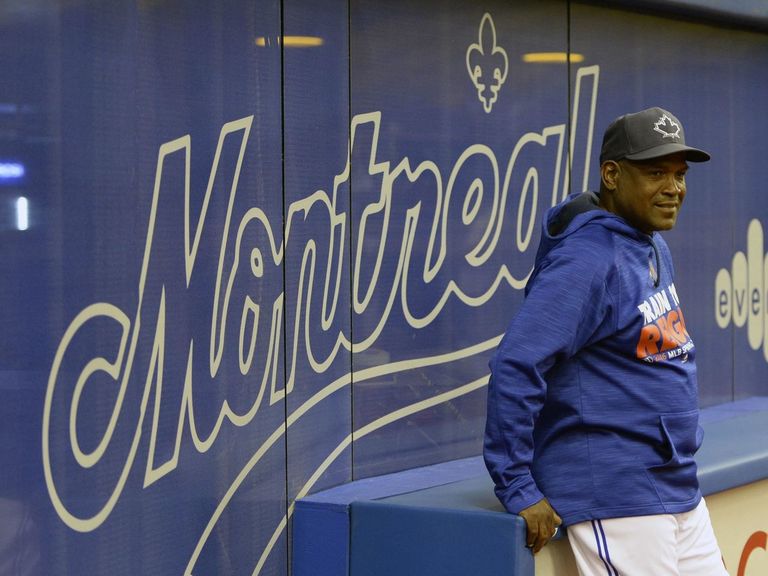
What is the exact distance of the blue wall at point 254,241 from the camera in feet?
10.8

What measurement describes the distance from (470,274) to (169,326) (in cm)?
157

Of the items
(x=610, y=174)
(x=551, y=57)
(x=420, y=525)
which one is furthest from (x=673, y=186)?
(x=551, y=57)

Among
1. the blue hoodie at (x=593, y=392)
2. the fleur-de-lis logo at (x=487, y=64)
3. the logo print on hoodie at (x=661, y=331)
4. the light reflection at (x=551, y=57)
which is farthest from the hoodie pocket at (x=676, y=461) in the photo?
the light reflection at (x=551, y=57)

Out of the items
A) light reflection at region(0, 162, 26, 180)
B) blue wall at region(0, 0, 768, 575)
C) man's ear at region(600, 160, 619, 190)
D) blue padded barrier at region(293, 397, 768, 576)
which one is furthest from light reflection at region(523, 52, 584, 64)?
light reflection at region(0, 162, 26, 180)

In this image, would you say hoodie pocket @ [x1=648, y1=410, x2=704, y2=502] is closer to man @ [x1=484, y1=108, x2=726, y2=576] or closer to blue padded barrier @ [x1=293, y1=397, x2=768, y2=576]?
man @ [x1=484, y1=108, x2=726, y2=576]

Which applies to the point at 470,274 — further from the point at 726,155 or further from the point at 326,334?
the point at 726,155

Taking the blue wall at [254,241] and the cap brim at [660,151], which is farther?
the cap brim at [660,151]

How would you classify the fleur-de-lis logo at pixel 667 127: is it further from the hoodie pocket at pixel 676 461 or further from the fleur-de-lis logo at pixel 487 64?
the fleur-de-lis logo at pixel 487 64

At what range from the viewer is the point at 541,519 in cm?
344

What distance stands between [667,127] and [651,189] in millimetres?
168

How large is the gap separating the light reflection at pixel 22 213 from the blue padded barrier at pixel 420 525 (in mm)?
1381

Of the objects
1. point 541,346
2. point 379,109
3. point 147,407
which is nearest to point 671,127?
point 541,346

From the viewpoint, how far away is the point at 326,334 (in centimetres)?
429

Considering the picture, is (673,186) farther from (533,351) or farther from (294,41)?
(294,41)
